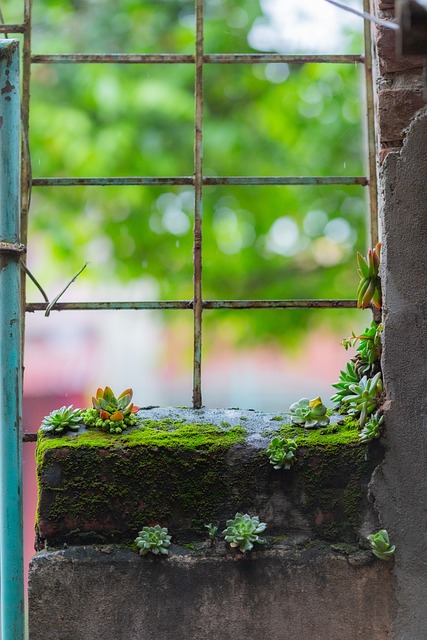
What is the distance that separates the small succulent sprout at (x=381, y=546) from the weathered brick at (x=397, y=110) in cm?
A: 77

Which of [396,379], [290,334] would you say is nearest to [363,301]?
[396,379]

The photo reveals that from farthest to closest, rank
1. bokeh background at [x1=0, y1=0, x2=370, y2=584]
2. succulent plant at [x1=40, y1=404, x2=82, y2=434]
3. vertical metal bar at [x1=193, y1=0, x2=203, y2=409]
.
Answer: bokeh background at [x1=0, y1=0, x2=370, y2=584]
vertical metal bar at [x1=193, y1=0, x2=203, y2=409]
succulent plant at [x1=40, y1=404, x2=82, y2=434]

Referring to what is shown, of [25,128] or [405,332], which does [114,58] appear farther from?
[405,332]

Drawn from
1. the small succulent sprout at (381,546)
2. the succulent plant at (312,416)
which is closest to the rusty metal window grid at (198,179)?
the succulent plant at (312,416)

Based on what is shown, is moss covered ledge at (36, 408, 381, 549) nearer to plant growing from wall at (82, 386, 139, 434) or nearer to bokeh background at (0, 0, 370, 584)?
plant growing from wall at (82, 386, 139, 434)

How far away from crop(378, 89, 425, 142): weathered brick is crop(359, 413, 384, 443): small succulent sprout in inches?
21.8

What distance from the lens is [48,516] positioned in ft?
4.31

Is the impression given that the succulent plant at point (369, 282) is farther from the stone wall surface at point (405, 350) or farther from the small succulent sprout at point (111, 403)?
the small succulent sprout at point (111, 403)

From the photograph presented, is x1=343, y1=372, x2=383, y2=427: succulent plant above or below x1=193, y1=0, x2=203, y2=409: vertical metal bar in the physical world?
below

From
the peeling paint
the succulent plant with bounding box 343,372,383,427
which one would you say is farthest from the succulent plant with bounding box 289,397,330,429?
the peeling paint

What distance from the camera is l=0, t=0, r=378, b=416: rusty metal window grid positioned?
150 centimetres

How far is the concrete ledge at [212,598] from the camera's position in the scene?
128 centimetres

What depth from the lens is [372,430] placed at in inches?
51.8

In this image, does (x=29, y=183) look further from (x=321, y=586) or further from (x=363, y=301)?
(x=321, y=586)
